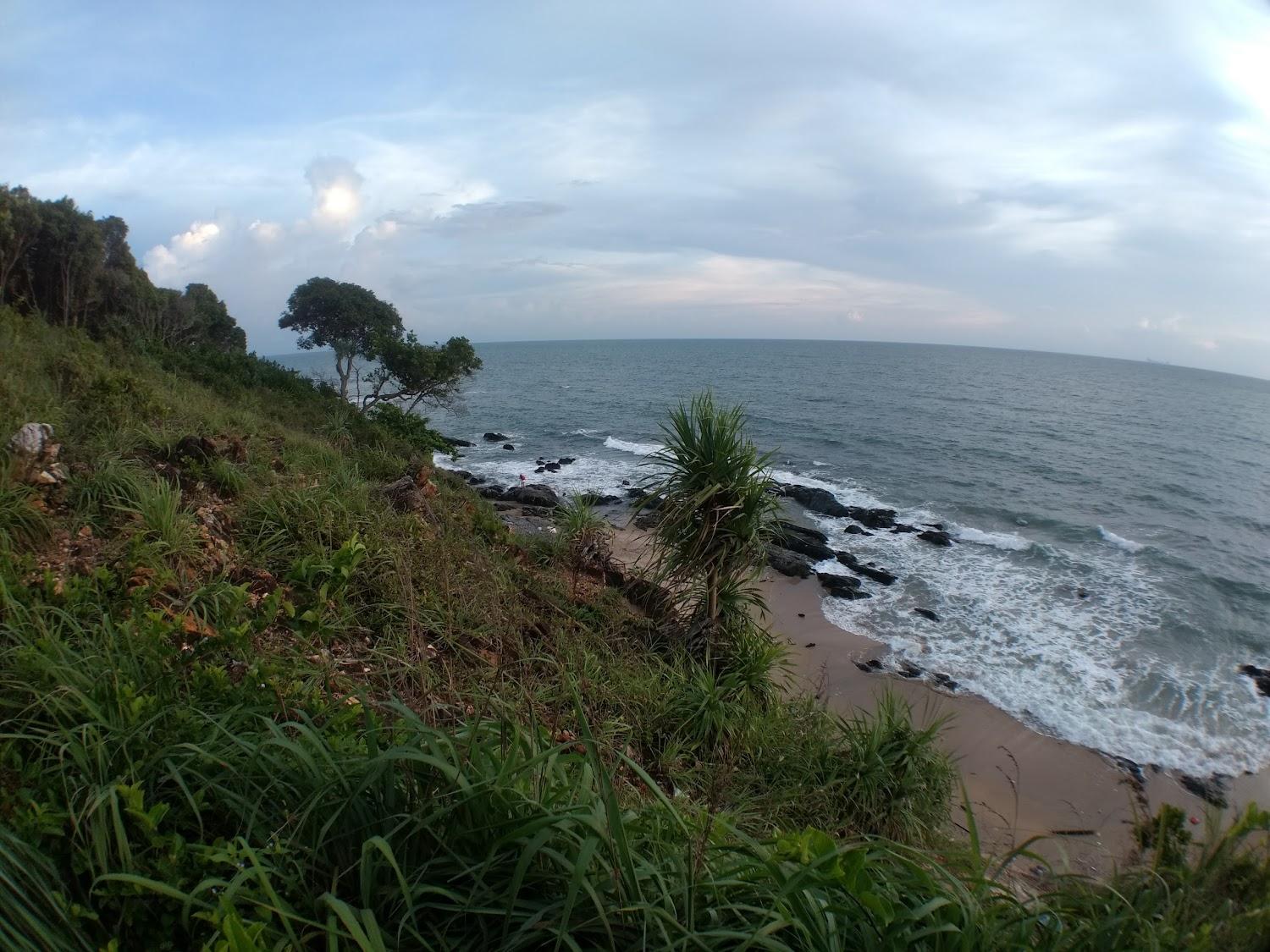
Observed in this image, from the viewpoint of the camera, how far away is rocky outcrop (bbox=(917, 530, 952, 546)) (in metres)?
23.4

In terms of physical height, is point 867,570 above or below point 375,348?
below

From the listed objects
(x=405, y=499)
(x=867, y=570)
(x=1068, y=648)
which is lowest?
(x=1068, y=648)

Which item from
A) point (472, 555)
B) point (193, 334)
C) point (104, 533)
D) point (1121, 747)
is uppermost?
point (193, 334)

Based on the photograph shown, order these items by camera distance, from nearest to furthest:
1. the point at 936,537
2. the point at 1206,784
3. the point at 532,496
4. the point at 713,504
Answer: the point at 713,504
the point at 1206,784
the point at 936,537
the point at 532,496

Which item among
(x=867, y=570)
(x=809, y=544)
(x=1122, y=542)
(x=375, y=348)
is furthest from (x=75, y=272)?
(x=1122, y=542)

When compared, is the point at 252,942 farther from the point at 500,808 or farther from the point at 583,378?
the point at 583,378

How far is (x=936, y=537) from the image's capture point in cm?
2367

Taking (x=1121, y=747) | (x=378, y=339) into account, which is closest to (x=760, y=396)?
(x=378, y=339)

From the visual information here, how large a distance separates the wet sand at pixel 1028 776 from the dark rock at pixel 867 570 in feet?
16.6

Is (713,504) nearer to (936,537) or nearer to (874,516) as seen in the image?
(936,537)

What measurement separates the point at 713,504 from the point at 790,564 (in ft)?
42.9

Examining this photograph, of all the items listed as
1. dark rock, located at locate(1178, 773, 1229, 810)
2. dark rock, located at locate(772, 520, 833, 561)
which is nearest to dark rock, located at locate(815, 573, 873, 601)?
dark rock, located at locate(772, 520, 833, 561)

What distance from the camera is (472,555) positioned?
764 cm

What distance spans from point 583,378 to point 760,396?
33.9 meters
